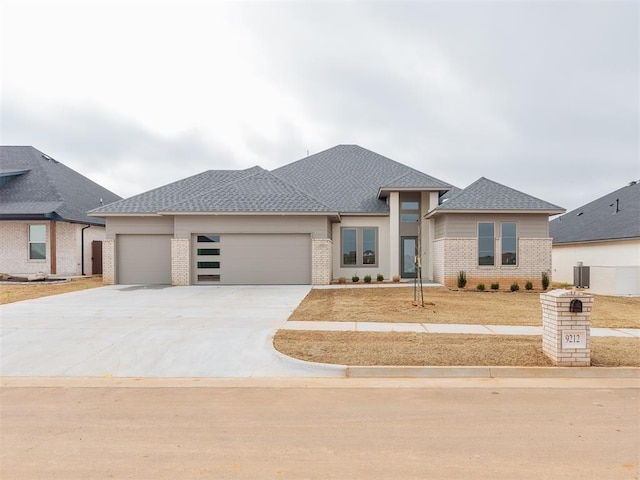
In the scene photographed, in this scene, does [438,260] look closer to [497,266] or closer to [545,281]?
[497,266]

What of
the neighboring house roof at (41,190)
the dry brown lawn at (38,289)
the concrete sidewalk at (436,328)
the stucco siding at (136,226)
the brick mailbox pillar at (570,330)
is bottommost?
the dry brown lawn at (38,289)

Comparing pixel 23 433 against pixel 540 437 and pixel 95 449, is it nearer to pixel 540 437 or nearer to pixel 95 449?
pixel 95 449

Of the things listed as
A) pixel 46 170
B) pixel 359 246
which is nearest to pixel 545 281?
pixel 359 246

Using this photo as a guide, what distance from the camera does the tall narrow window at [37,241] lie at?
20.9 metres

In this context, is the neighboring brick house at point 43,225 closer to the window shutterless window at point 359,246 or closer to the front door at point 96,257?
the front door at point 96,257

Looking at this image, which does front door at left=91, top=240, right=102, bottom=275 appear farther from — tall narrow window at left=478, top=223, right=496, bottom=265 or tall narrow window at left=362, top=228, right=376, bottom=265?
tall narrow window at left=478, top=223, right=496, bottom=265

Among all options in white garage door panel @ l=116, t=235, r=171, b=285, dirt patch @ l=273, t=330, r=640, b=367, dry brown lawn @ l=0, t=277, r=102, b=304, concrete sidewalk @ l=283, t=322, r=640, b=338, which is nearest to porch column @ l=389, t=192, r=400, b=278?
concrete sidewalk @ l=283, t=322, r=640, b=338

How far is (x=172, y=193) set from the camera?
20.1 metres

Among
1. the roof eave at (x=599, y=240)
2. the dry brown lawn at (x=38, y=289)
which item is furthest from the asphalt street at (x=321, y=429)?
the roof eave at (x=599, y=240)

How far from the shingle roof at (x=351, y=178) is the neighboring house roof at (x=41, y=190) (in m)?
12.4

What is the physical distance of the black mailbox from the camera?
6258 mm

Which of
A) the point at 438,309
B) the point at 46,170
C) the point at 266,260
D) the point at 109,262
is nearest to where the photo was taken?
the point at 438,309

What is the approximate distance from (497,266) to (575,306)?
12.3 metres

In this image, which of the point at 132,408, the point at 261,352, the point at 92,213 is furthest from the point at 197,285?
the point at 132,408
